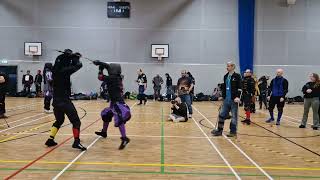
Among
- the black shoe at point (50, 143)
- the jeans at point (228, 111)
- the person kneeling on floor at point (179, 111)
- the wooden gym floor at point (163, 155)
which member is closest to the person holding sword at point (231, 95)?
the jeans at point (228, 111)

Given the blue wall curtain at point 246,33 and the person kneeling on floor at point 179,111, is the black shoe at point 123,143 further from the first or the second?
the blue wall curtain at point 246,33

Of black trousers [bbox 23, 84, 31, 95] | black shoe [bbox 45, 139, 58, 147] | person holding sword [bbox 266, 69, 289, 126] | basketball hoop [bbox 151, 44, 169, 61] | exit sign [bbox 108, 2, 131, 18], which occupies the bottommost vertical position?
black shoe [bbox 45, 139, 58, 147]

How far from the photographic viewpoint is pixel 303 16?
27.8 meters

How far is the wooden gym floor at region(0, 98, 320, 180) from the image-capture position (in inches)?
243

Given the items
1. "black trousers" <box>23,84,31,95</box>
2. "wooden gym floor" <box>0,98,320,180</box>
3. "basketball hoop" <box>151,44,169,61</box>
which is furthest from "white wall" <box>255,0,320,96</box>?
"wooden gym floor" <box>0,98,320,180</box>

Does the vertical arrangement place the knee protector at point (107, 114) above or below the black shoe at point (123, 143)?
above

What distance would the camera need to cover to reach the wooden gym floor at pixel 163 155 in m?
6.17

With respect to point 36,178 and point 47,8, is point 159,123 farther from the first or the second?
point 47,8

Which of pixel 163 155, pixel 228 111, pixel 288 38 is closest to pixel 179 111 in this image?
Answer: pixel 228 111

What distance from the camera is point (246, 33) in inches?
1080

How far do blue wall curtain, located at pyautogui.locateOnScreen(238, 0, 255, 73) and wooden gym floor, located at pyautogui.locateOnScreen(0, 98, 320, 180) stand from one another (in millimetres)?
16120

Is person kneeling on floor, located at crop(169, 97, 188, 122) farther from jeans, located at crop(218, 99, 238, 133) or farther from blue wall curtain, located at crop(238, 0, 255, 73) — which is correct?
blue wall curtain, located at crop(238, 0, 255, 73)

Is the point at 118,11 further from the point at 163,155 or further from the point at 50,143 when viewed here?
the point at 163,155

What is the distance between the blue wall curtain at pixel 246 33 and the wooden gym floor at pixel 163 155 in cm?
1612
